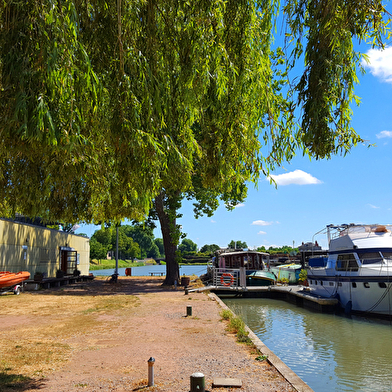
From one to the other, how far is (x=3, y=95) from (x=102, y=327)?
9758 millimetres

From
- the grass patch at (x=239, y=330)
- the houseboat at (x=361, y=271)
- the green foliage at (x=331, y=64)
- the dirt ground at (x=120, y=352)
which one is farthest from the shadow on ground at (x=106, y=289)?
the green foliage at (x=331, y=64)

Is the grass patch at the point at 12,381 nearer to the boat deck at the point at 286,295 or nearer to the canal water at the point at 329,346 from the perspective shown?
the canal water at the point at 329,346

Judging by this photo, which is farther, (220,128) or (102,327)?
(102,327)

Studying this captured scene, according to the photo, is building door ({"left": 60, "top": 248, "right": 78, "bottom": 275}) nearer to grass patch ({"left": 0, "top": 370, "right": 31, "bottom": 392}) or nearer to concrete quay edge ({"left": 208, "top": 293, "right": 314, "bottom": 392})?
grass patch ({"left": 0, "top": 370, "right": 31, "bottom": 392})

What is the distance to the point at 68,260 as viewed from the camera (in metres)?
35.1

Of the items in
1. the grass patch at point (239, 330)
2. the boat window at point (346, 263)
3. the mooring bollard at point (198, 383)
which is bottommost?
the grass patch at point (239, 330)

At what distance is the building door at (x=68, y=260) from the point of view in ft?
111

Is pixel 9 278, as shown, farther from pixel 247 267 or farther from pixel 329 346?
pixel 247 267

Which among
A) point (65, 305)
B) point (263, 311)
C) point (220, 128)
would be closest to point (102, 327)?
point (65, 305)

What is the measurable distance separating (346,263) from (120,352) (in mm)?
16821

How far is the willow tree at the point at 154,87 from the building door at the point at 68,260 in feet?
92.5

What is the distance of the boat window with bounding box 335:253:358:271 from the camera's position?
2088cm

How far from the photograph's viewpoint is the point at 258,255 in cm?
3412

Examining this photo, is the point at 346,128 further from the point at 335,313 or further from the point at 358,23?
the point at 335,313
